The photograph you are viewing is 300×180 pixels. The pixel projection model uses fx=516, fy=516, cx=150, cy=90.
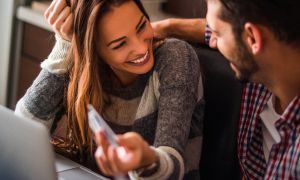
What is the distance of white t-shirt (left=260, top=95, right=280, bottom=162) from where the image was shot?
114 cm

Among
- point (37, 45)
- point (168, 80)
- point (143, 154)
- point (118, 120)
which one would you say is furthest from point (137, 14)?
point (37, 45)

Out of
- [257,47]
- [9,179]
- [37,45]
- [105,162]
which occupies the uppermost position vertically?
[257,47]

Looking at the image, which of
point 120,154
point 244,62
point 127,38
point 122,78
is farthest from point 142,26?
point 120,154

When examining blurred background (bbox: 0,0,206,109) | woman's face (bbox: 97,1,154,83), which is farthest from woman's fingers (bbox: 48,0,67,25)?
blurred background (bbox: 0,0,206,109)

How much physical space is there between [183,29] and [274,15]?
0.50m

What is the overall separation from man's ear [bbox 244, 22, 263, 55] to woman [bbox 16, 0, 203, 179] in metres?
0.25

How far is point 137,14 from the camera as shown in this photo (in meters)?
1.22

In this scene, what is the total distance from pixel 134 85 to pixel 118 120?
0.10 m

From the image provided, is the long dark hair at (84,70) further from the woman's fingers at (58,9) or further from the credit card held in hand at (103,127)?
the credit card held in hand at (103,127)

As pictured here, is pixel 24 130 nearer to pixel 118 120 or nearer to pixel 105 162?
pixel 105 162

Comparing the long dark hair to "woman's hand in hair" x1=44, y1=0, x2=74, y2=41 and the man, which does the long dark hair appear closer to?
"woman's hand in hair" x1=44, y1=0, x2=74, y2=41

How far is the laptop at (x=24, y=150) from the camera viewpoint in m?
0.80

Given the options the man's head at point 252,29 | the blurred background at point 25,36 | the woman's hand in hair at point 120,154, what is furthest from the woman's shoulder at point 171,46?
the blurred background at point 25,36

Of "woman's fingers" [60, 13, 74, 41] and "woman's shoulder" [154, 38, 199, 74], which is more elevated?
"woman's fingers" [60, 13, 74, 41]
